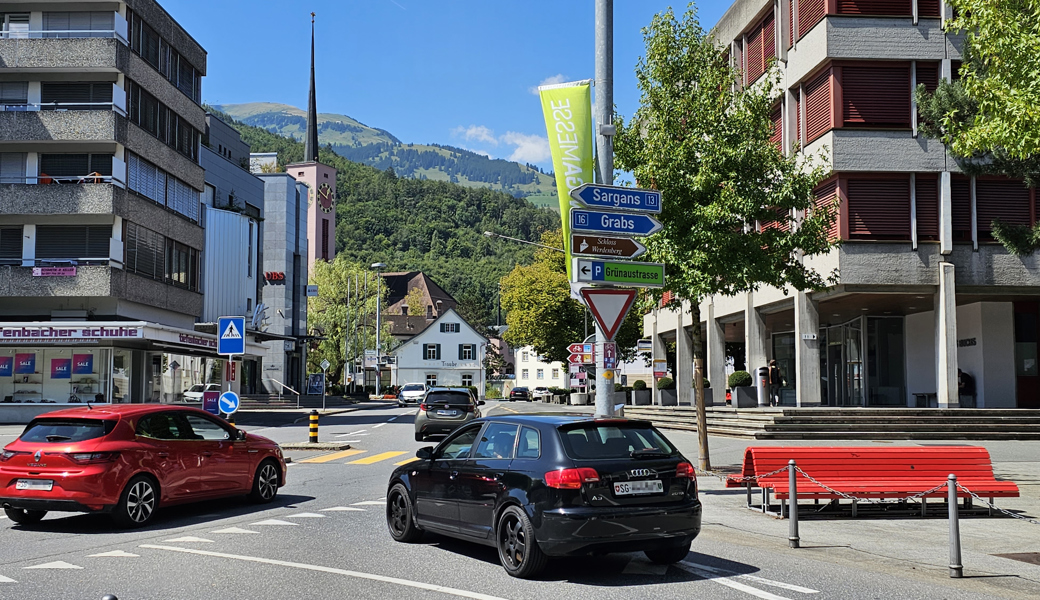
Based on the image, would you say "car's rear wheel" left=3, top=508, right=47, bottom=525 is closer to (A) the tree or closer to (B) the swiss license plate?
(B) the swiss license plate

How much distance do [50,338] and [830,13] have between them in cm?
2922

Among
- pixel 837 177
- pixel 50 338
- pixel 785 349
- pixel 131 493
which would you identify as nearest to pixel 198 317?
pixel 50 338

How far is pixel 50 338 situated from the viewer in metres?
36.8

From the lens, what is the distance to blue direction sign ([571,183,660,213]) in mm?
12531

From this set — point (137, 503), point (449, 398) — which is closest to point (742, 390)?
point (449, 398)

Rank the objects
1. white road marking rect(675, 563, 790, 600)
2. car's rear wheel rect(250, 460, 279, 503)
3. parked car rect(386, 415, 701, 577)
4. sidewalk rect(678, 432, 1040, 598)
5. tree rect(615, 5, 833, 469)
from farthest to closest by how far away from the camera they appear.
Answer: tree rect(615, 5, 833, 469), car's rear wheel rect(250, 460, 279, 503), sidewalk rect(678, 432, 1040, 598), parked car rect(386, 415, 701, 577), white road marking rect(675, 563, 790, 600)

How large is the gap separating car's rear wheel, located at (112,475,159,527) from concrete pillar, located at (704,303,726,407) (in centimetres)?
3250

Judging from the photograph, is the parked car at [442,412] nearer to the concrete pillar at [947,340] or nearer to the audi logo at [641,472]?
the concrete pillar at [947,340]

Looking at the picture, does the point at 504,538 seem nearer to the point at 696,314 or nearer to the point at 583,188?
the point at 583,188

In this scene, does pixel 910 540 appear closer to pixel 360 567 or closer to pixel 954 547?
pixel 954 547

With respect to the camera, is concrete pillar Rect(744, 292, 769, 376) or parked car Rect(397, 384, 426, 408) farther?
parked car Rect(397, 384, 426, 408)

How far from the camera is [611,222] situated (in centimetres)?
1265

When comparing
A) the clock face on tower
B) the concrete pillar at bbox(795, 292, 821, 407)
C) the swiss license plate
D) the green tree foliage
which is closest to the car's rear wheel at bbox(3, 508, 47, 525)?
the swiss license plate

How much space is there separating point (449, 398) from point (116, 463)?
1759 centimetres
